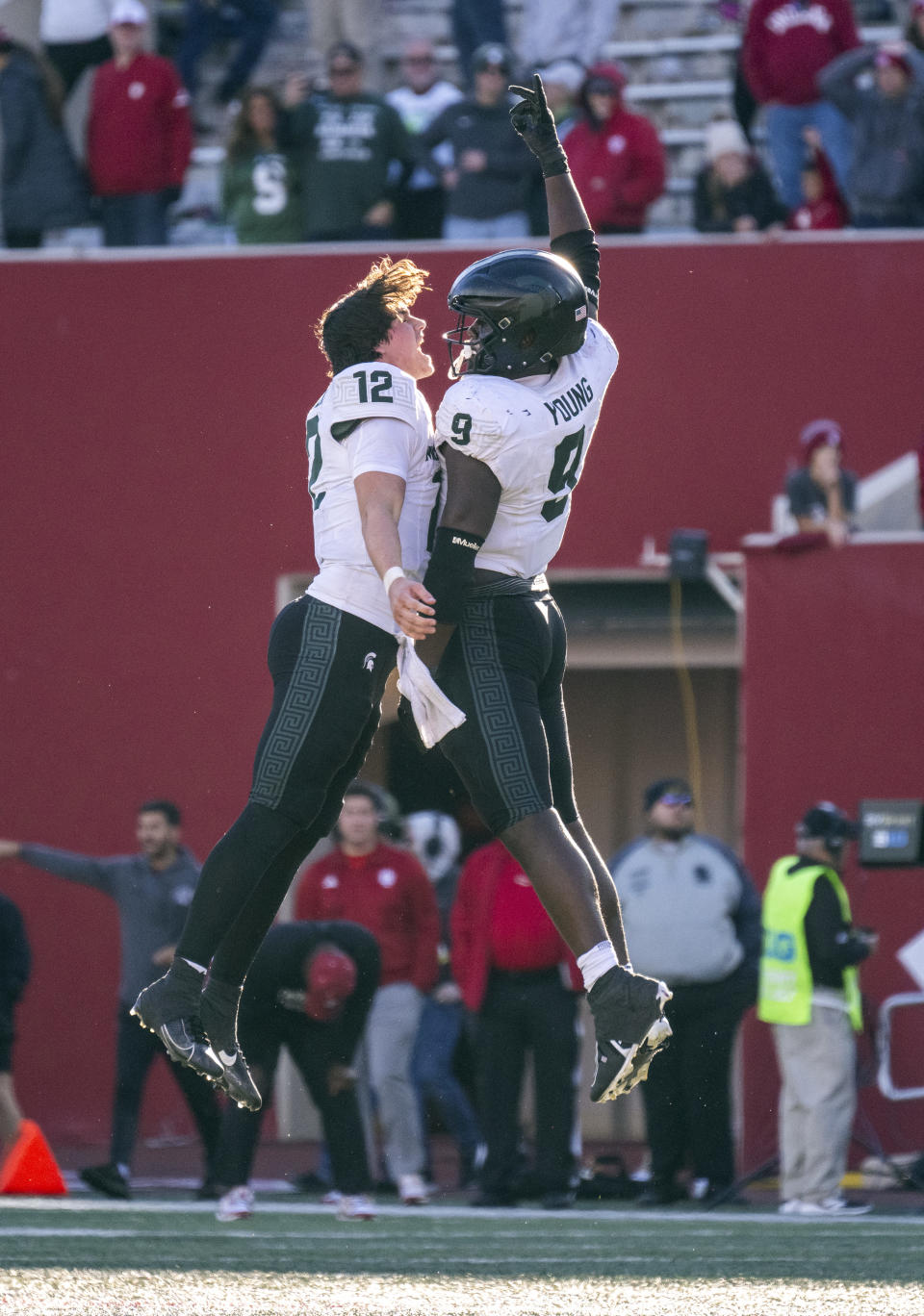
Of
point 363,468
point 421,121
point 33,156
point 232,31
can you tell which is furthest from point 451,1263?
point 232,31

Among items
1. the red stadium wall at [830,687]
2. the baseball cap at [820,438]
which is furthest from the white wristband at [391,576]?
the red stadium wall at [830,687]

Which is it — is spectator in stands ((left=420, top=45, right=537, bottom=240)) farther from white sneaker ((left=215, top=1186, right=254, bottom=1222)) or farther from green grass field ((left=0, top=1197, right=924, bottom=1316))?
white sneaker ((left=215, top=1186, right=254, bottom=1222))

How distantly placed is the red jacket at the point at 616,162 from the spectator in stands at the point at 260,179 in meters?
1.40

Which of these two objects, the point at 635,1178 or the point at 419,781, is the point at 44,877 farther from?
the point at 635,1178

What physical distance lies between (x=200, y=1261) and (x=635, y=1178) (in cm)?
298

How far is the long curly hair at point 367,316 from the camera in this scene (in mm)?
5168

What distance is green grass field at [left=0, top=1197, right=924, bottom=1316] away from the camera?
557cm

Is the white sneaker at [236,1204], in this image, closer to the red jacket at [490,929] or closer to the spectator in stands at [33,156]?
the red jacket at [490,929]

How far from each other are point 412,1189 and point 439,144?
17.1 feet

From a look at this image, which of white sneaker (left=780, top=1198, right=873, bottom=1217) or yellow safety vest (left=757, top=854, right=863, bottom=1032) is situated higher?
yellow safety vest (left=757, top=854, right=863, bottom=1032)

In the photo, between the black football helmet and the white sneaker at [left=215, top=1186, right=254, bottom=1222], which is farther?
the white sneaker at [left=215, top=1186, right=254, bottom=1222]

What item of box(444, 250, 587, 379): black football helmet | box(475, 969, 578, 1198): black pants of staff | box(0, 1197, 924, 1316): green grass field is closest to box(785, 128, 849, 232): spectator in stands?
Result: box(475, 969, 578, 1198): black pants of staff

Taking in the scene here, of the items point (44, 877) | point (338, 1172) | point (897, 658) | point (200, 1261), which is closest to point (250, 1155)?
point (338, 1172)

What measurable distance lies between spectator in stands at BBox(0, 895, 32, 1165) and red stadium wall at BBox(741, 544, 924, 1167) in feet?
10.7
